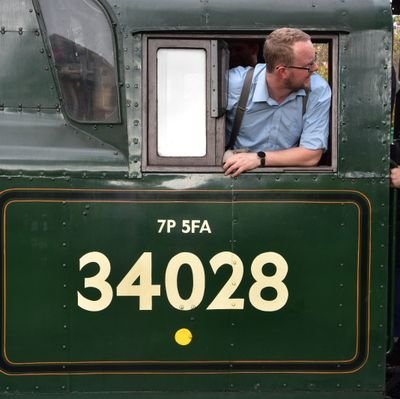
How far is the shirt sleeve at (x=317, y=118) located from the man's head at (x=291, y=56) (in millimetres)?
64

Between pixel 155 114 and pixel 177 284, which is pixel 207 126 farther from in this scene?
pixel 177 284

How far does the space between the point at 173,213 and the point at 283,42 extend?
2.96 ft

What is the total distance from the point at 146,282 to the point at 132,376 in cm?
45

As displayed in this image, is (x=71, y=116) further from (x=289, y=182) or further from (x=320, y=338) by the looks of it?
(x=320, y=338)

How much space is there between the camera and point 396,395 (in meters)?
4.02

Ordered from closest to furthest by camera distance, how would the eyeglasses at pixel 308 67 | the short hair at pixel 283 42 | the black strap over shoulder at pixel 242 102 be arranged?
1. the short hair at pixel 283 42
2. the eyeglasses at pixel 308 67
3. the black strap over shoulder at pixel 242 102

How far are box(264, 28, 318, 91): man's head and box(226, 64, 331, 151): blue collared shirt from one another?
72mm

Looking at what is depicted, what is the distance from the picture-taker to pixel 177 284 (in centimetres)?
329

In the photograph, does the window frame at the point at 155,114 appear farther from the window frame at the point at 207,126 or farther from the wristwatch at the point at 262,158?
the wristwatch at the point at 262,158

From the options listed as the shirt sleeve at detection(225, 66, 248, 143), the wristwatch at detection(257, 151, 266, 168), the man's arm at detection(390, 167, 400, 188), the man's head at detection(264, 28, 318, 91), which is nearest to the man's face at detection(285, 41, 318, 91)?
the man's head at detection(264, 28, 318, 91)

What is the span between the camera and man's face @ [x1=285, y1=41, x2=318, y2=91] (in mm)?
3225

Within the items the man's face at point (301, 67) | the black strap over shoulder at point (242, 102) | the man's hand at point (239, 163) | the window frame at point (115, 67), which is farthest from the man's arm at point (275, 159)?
the window frame at point (115, 67)

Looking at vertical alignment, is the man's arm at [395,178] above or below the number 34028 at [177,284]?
above

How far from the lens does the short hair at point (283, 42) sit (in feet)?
10.5
